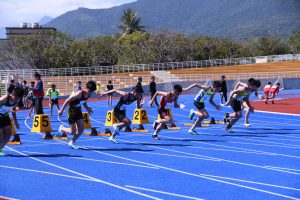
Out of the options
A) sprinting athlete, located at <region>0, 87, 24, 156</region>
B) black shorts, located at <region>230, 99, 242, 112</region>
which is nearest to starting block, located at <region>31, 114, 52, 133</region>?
sprinting athlete, located at <region>0, 87, 24, 156</region>

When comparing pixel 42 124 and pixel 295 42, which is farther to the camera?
pixel 295 42

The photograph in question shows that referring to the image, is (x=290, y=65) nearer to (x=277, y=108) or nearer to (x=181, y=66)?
(x=181, y=66)

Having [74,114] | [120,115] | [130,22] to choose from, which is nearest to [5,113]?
[74,114]

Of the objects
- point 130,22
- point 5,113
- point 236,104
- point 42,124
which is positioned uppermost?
point 130,22

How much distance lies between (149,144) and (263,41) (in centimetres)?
10217

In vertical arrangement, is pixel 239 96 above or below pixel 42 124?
above

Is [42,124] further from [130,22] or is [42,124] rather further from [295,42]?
[295,42]

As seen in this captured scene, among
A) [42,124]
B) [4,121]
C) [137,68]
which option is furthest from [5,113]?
[137,68]

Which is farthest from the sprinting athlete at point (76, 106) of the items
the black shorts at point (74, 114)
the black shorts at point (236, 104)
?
the black shorts at point (236, 104)

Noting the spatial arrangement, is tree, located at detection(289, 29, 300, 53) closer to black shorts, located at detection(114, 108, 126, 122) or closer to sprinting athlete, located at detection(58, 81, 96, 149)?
black shorts, located at detection(114, 108, 126, 122)

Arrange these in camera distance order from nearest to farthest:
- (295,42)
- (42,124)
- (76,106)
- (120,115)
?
Answer: (76,106) < (120,115) < (42,124) < (295,42)

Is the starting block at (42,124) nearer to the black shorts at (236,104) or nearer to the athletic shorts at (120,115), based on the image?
the athletic shorts at (120,115)

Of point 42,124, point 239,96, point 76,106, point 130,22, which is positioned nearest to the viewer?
point 76,106

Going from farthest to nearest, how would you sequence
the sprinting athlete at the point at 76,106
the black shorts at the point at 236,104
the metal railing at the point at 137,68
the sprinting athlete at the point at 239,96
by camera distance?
the metal railing at the point at 137,68
the black shorts at the point at 236,104
the sprinting athlete at the point at 239,96
the sprinting athlete at the point at 76,106
